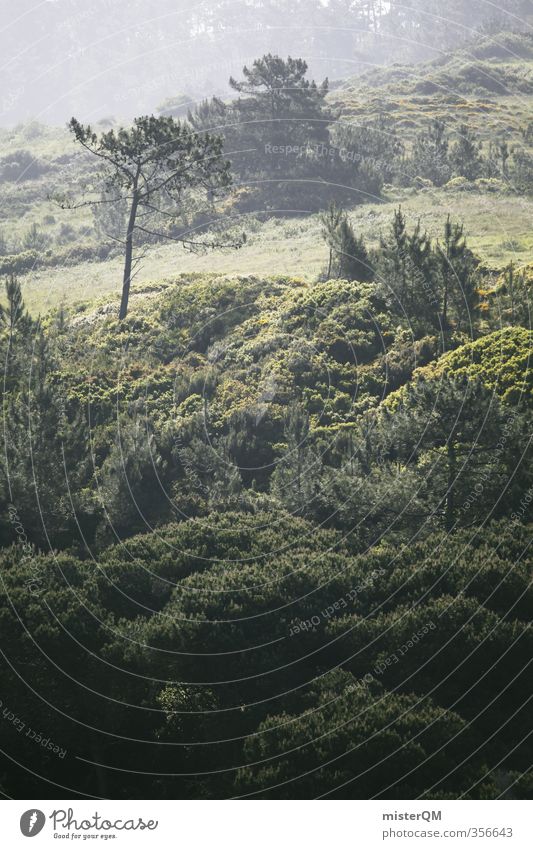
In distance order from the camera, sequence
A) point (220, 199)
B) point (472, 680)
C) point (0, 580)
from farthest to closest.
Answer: point (220, 199), point (0, 580), point (472, 680)

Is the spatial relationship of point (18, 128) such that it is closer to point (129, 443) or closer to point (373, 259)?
point (373, 259)

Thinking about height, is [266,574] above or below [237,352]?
below

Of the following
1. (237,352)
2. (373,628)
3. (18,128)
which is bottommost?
(373,628)

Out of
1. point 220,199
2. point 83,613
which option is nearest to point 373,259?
point 83,613

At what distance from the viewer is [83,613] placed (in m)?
15.1

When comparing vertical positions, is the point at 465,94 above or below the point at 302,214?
above

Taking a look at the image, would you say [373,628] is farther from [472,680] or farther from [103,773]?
[103,773]

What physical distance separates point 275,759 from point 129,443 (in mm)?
12448

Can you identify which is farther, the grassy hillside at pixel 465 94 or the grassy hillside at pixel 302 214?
the grassy hillside at pixel 465 94

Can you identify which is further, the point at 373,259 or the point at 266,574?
the point at 373,259

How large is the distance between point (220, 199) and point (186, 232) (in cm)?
761

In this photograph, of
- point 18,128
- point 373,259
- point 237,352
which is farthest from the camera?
point 18,128

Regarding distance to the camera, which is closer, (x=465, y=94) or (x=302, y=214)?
(x=302, y=214)

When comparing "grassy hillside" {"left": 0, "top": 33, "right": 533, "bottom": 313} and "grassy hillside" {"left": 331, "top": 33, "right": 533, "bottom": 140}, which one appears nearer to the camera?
"grassy hillside" {"left": 0, "top": 33, "right": 533, "bottom": 313}
